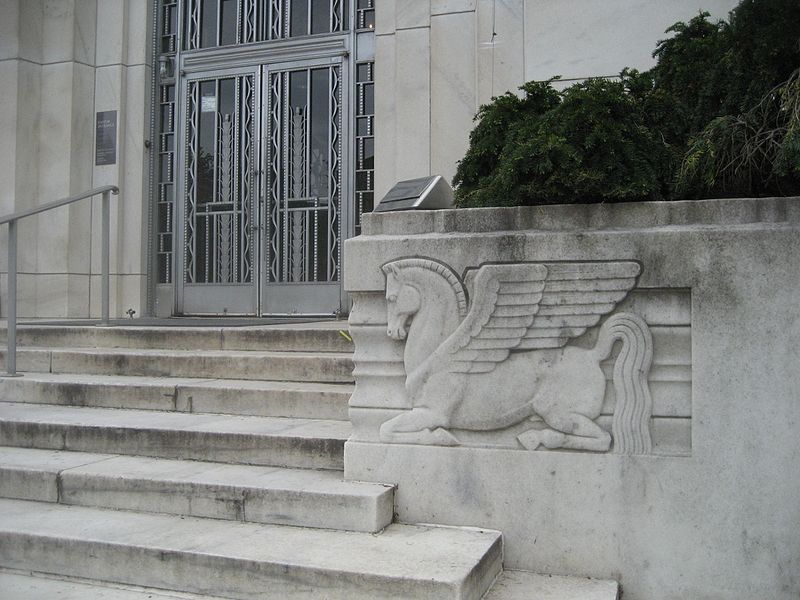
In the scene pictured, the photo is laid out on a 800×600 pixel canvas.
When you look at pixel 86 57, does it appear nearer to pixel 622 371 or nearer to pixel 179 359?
pixel 179 359

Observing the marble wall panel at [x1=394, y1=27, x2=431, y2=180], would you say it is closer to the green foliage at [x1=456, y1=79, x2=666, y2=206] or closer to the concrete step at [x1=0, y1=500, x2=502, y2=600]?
the green foliage at [x1=456, y1=79, x2=666, y2=206]

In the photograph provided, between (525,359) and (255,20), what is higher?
(255,20)

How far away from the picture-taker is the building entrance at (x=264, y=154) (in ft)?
25.7

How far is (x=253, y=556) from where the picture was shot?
3025 millimetres

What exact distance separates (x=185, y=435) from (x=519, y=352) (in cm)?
185

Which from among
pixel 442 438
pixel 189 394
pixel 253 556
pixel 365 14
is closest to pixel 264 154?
pixel 365 14

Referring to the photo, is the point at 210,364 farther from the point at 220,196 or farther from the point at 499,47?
the point at 499,47

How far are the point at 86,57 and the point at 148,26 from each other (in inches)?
30.0

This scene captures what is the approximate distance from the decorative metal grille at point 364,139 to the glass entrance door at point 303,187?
156 millimetres

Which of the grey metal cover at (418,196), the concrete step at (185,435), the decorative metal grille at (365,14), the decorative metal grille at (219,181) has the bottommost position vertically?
the concrete step at (185,435)

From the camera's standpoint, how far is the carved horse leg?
136 inches

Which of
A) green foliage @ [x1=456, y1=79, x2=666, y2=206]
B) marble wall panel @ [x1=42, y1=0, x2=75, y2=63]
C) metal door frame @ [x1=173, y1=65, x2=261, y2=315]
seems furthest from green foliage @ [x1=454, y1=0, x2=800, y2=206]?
marble wall panel @ [x1=42, y1=0, x2=75, y2=63]

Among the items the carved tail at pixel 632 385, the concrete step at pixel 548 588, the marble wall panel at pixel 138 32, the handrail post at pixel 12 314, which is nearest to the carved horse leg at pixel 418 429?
the concrete step at pixel 548 588

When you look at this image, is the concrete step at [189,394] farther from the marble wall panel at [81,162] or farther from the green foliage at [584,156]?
the marble wall panel at [81,162]
